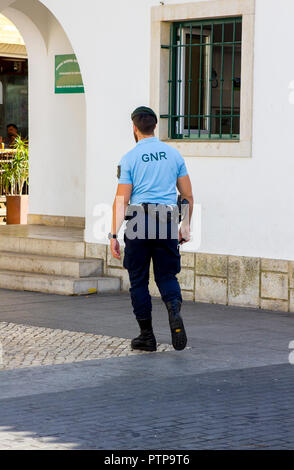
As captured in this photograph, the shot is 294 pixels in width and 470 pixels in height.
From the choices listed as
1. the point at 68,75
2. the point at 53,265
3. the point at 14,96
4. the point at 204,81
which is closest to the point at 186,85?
the point at 204,81

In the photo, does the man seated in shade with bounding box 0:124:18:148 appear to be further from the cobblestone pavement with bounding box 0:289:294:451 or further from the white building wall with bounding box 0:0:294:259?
the cobblestone pavement with bounding box 0:289:294:451

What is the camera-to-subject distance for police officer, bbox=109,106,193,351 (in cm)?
843

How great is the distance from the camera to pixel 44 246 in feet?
43.9

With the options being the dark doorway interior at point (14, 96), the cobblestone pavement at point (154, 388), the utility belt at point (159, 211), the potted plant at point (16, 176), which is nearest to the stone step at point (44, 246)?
the cobblestone pavement at point (154, 388)

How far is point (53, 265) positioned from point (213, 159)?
2422 mm

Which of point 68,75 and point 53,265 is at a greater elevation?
point 68,75

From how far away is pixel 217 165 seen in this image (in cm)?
1174

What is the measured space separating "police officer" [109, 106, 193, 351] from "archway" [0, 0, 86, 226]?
6.87m

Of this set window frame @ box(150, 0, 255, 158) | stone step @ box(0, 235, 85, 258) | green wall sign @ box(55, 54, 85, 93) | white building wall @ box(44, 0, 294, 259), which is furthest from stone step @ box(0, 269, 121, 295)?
green wall sign @ box(55, 54, 85, 93)

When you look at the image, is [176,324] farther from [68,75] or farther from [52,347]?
[68,75]

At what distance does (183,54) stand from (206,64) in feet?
0.93
